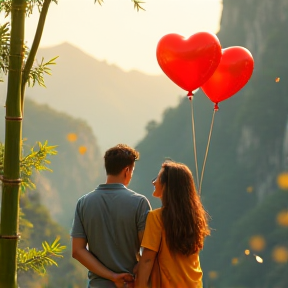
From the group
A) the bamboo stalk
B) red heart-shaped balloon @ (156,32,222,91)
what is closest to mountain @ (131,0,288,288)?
red heart-shaped balloon @ (156,32,222,91)

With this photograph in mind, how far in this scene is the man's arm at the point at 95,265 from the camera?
2.34 meters

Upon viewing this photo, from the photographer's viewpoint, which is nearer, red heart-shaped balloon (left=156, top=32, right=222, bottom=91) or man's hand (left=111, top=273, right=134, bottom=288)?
man's hand (left=111, top=273, right=134, bottom=288)

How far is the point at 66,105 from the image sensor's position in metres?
101

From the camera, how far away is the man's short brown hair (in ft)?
7.73

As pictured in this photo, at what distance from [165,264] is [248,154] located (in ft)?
159

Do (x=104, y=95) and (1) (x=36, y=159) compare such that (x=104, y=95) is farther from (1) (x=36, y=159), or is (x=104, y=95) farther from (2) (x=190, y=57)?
(1) (x=36, y=159)

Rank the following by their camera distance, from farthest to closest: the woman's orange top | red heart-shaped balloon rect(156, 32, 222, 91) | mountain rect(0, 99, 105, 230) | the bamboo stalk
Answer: mountain rect(0, 99, 105, 230)
red heart-shaped balloon rect(156, 32, 222, 91)
the bamboo stalk
the woman's orange top

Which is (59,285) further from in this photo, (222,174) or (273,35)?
(273,35)

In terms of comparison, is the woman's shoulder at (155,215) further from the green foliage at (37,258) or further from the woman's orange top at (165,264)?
the green foliage at (37,258)

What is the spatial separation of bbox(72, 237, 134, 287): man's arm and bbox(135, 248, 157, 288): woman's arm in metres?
0.04

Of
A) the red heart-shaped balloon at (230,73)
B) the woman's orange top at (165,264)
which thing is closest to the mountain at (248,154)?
the red heart-shaped balloon at (230,73)

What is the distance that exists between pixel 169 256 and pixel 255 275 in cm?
4030

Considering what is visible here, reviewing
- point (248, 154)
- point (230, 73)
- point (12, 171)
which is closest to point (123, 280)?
point (12, 171)

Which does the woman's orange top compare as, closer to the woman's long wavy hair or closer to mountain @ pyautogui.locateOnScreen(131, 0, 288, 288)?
the woman's long wavy hair
